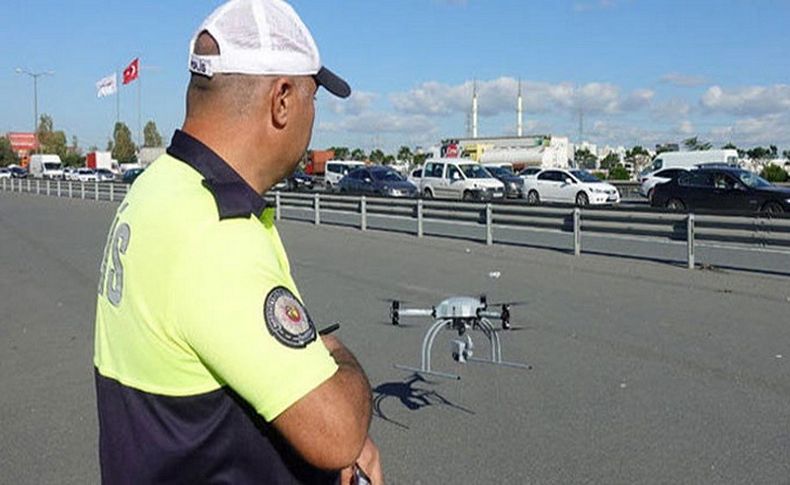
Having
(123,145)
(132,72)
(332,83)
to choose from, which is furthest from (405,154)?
(332,83)

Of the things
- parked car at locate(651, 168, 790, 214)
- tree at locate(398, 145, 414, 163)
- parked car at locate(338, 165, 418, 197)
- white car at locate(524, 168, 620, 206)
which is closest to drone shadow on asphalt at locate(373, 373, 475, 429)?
parked car at locate(651, 168, 790, 214)

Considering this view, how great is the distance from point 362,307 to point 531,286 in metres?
2.81

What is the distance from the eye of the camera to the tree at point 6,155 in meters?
135

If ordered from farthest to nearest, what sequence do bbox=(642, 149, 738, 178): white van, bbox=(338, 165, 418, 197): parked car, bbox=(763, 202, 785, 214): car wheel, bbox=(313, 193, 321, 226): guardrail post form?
1. bbox=(642, 149, 738, 178): white van
2. bbox=(338, 165, 418, 197): parked car
3. bbox=(763, 202, 785, 214): car wheel
4. bbox=(313, 193, 321, 226): guardrail post

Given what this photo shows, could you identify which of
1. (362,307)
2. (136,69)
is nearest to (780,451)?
(362,307)

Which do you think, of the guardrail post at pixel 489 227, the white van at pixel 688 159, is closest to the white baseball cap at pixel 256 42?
the guardrail post at pixel 489 227

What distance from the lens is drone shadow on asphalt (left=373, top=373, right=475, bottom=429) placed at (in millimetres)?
6172

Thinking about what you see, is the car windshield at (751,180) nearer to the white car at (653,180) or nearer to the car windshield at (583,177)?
the white car at (653,180)

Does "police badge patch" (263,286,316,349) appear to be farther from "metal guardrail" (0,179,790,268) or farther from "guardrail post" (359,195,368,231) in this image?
"guardrail post" (359,195,368,231)

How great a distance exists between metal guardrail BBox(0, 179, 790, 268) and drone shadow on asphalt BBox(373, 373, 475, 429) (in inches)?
120

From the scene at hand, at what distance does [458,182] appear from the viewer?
118 feet

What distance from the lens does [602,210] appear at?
52.0ft

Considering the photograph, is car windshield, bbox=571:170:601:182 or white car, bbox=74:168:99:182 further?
white car, bbox=74:168:99:182

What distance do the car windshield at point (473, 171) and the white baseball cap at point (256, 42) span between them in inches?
1363
